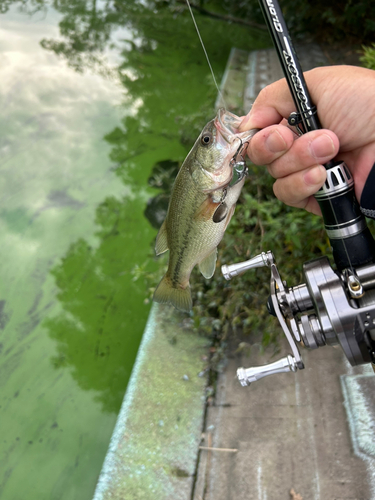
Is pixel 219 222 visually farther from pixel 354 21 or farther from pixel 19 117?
pixel 354 21

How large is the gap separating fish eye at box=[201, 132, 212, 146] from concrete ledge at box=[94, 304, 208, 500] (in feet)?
4.43

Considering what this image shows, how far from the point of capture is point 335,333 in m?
0.91

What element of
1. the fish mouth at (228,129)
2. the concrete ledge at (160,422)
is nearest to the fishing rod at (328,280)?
the fish mouth at (228,129)

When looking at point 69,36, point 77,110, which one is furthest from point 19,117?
point 69,36

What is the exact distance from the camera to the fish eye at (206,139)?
4.01 ft

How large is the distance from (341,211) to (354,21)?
4721mm

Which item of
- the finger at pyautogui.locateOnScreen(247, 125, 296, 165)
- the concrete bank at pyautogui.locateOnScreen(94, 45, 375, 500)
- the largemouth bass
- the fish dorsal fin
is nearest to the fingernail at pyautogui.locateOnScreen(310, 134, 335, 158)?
the finger at pyautogui.locateOnScreen(247, 125, 296, 165)

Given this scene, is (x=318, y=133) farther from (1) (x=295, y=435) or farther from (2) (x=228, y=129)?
(1) (x=295, y=435)

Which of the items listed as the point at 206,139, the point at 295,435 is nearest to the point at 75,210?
the point at 206,139

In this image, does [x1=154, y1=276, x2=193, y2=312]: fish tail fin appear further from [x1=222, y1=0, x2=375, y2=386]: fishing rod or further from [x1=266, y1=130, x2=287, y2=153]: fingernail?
[x1=266, y1=130, x2=287, y2=153]: fingernail

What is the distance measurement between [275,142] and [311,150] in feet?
0.39

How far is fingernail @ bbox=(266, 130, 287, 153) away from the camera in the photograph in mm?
1132

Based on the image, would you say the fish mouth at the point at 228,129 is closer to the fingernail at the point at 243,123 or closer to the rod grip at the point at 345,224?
the fingernail at the point at 243,123

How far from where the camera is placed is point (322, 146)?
1.05 metres
